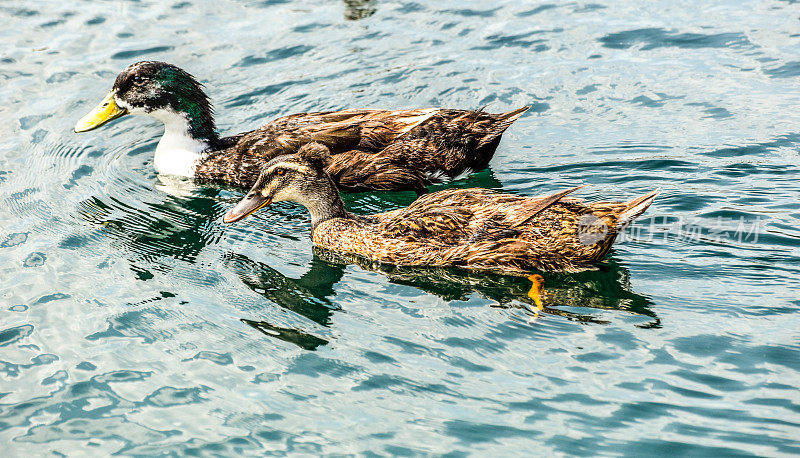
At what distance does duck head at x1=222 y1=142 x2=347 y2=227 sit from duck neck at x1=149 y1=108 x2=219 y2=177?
1.85 m

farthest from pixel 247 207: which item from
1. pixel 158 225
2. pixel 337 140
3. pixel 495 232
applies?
pixel 495 232

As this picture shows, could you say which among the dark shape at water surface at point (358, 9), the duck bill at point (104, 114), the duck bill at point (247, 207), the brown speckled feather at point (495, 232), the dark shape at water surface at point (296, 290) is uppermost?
the dark shape at water surface at point (358, 9)

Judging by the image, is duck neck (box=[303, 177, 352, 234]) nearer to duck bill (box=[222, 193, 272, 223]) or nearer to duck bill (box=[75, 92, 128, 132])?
duck bill (box=[222, 193, 272, 223])

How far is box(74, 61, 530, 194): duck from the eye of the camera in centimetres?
849

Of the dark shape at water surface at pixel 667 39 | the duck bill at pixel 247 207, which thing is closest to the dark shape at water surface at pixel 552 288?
the duck bill at pixel 247 207

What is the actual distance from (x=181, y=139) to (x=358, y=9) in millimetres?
4480

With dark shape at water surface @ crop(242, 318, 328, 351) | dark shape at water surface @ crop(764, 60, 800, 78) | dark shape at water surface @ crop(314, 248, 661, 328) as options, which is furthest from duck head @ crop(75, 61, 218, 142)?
dark shape at water surface @ crop(764, 60, 800, 78)

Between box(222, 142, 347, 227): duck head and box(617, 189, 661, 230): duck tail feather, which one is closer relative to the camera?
box(617, 189, 661, 230): duck tail feather

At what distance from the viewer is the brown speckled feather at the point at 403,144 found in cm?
847

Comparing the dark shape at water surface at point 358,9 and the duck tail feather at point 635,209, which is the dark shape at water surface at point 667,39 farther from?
the duck tail feather at point 635,209

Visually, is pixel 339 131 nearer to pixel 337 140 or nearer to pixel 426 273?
pixel 337 140

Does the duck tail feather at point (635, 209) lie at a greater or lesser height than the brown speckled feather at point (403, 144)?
lesser

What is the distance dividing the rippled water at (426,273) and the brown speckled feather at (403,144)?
26cm

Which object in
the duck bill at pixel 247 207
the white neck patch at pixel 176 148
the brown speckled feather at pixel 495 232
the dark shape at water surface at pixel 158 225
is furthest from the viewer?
the white neck patch at pixel 176 148
